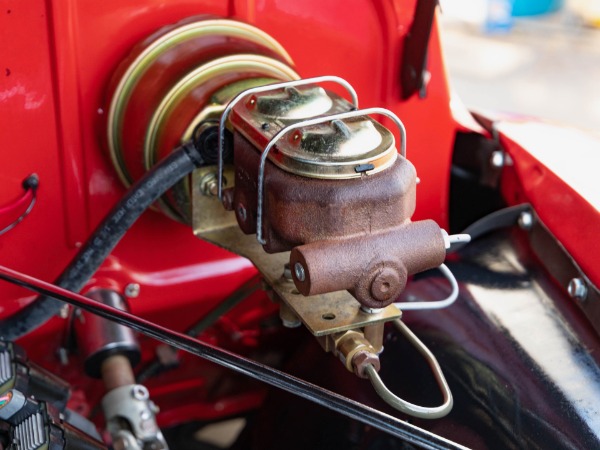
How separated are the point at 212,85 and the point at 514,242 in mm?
433

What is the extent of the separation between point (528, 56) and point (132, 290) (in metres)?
3.14

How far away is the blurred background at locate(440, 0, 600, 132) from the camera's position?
3.15 meters

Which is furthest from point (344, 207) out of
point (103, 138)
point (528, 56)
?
point (528, 56)

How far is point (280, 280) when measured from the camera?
0.74 m

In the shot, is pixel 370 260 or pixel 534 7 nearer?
pixel 370 260

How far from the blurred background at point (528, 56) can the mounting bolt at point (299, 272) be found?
229cm

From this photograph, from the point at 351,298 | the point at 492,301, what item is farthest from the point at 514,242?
the point at 351,298

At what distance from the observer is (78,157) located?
910 mm

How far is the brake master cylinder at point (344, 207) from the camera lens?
636 mm

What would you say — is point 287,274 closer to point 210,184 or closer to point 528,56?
point 210,184

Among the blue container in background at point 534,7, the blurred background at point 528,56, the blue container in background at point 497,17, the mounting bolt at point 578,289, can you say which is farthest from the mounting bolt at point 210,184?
the blue container in background at point 534,7

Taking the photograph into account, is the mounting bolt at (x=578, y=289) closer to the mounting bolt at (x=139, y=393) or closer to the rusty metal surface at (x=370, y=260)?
the rusty metal surface at (x=370, y=260)

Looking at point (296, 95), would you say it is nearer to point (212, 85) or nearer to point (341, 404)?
point (212, 85)

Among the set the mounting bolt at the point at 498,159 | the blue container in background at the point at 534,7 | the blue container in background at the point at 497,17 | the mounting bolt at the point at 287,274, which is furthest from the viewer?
the blue container in background at the point at 534,7
